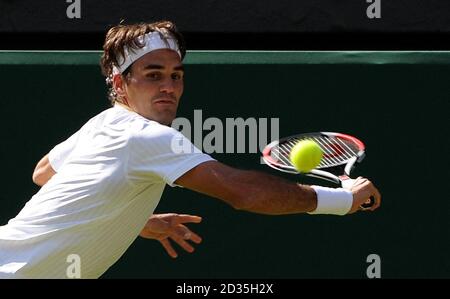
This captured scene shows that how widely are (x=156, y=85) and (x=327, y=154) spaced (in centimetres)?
71

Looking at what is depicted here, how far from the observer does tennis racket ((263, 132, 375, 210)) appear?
518cm

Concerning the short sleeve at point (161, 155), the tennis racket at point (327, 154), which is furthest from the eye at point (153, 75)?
the tennis racket at point (327, 154)

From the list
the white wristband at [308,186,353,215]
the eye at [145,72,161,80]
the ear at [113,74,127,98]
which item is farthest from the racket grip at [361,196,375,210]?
the ear at [113,74,127,98]

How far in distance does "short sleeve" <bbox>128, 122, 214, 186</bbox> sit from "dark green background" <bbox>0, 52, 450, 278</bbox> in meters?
1.81

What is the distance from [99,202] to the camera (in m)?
4.68

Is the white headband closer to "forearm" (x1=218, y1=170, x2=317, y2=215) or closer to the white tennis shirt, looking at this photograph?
the white tennis shirt

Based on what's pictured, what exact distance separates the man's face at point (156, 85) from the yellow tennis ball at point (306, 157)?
49cm

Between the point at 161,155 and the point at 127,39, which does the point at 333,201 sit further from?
the point at 127,39

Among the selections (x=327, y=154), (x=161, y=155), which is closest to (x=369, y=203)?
(x=327, y=154)

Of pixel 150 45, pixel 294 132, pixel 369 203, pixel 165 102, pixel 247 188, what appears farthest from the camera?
pixel 294 132

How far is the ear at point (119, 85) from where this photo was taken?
17.0 feet

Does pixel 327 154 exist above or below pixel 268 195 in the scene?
above

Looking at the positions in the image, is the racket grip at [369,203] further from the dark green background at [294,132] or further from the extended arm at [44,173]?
the dark green background at [294,132]

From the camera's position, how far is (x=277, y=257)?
6492 mm
